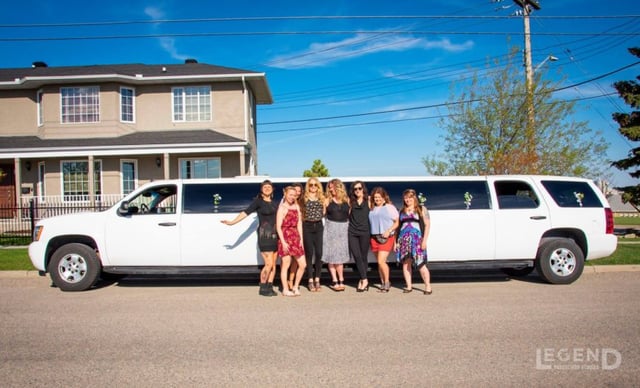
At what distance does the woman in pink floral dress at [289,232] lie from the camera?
263 inches

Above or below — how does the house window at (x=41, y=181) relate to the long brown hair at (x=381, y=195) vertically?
above

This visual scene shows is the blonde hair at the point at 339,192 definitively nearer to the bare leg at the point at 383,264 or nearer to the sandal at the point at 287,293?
the bare leg at the point at 383,264

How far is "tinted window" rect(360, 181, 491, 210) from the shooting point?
764cm

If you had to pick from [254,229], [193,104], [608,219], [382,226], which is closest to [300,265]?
[254,229]

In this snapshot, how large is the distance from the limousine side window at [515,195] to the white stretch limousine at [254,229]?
0.06 ft

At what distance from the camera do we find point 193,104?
21.0 m

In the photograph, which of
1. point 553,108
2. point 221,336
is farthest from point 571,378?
point 553,108

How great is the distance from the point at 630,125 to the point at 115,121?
70.4 feet

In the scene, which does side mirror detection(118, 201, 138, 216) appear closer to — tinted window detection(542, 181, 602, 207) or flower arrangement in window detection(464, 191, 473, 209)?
flower arrangement in window detection(464, 191, 473, 209)

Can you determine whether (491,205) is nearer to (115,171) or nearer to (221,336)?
(221,336)

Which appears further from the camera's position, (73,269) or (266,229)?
(73,269)

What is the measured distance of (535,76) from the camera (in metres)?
18.5

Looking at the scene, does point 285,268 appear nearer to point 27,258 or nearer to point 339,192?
point 339,192

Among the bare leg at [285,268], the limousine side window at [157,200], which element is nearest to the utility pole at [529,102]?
the bare leg at [285,268]
